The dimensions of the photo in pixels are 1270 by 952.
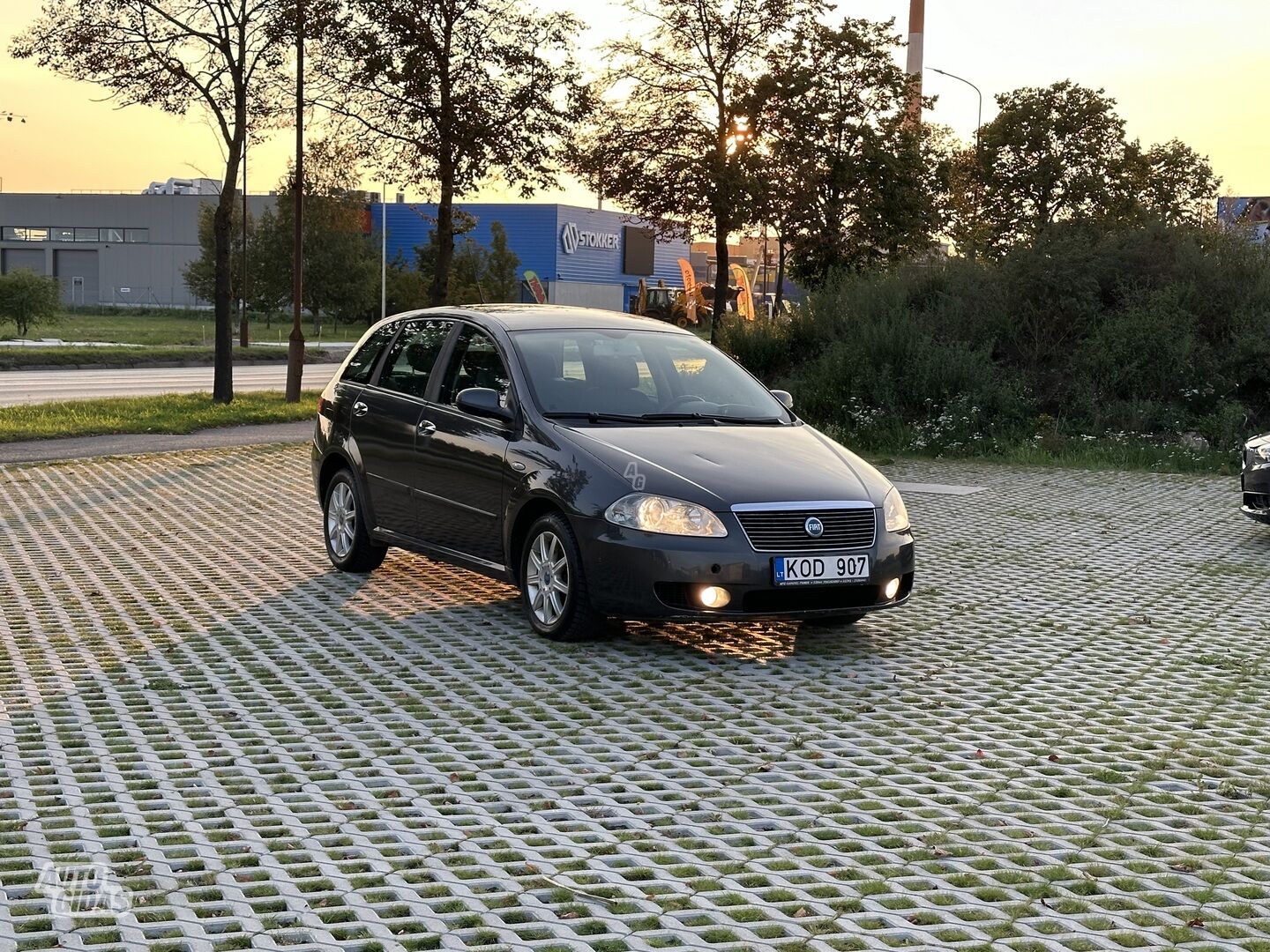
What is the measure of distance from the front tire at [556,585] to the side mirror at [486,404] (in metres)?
0.74

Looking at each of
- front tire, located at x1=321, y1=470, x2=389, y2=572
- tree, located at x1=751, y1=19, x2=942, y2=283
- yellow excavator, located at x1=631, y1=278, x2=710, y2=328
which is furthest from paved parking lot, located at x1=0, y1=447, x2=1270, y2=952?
yellow excavator, located at x1=631, y1=278, x2=710, y2=328

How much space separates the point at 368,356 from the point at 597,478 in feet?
10.5

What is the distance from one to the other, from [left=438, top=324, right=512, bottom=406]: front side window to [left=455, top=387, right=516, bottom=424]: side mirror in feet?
0.41

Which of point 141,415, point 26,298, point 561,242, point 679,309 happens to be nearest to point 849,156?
point 141,415

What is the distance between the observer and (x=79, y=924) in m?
4.45

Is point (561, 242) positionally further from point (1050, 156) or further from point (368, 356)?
point (368, 356)

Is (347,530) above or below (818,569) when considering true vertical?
below

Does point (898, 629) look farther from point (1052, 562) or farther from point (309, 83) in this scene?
point (309, 83)

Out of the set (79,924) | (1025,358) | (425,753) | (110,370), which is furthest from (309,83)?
(79,924)

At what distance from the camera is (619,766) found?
618 cm

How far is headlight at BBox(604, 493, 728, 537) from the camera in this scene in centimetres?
784

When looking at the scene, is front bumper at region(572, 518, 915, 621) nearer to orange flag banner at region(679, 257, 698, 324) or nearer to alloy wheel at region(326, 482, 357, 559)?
alloy wheel at region(326, 482, 357, 559)

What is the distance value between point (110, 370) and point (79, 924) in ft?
119

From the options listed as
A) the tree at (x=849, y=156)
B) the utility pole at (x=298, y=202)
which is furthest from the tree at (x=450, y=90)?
the tree at (x=849, y=156)
